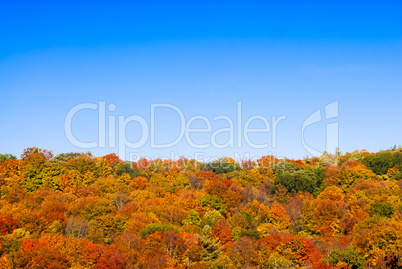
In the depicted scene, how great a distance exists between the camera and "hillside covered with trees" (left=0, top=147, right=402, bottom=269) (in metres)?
55.8

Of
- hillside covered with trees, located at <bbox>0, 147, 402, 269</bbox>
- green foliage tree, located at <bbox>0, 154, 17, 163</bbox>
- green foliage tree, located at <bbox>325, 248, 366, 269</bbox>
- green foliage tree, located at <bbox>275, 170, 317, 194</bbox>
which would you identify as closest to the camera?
green foliage tree, located at <bbox>325, 248, 366, 269</bbox>

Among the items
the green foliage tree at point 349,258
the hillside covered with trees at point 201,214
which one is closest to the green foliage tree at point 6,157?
the hillside covered with trees at point 201,214

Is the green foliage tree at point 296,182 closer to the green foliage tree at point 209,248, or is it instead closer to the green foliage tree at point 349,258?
the green foliage tree at point 209,248

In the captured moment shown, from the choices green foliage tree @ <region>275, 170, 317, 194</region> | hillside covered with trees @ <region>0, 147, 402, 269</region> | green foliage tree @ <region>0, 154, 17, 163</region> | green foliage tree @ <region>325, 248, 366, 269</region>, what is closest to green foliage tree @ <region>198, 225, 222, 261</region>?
hillside covered with trees @ <region>0, 147, 402, 269</region>

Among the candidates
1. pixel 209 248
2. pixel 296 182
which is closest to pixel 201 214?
pixel 209 248

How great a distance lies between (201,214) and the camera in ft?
271

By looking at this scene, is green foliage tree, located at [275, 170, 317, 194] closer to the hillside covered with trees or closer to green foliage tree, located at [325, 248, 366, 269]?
the hillside covered with trees

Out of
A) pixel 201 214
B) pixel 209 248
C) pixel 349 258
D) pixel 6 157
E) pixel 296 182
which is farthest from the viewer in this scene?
pixel 6 157

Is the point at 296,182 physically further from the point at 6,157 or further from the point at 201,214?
the point at 6,157

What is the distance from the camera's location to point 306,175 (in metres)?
98.2

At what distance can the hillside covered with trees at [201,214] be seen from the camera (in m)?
55.8

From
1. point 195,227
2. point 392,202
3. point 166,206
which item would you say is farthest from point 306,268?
point 166,206

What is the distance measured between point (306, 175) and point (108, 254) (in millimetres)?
54932

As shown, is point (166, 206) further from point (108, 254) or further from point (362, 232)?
point (362, 232)
